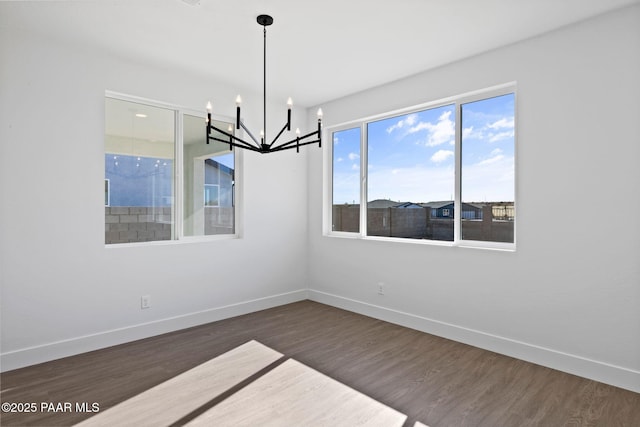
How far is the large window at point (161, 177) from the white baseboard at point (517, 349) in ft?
7.28

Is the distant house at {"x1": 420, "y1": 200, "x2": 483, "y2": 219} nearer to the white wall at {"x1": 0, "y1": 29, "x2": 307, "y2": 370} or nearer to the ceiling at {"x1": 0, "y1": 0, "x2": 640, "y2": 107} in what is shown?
the ceiling at {"x1": 0, "y1": 0, "x2": 640, "y2": 107}

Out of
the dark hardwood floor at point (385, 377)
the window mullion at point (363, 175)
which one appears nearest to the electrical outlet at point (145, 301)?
the dark hardwood floor at point (385, 377)

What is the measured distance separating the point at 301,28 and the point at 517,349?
3347mm

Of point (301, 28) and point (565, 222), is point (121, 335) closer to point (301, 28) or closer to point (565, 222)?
point (301, 28)

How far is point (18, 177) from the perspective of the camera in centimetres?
293

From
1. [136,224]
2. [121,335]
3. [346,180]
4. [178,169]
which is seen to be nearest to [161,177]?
[178,169]

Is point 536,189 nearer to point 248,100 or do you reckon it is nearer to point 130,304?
point 248,100

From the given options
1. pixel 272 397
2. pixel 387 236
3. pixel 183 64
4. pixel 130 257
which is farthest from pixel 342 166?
pixel 272 397

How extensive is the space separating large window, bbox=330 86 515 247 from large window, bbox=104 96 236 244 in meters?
1.60

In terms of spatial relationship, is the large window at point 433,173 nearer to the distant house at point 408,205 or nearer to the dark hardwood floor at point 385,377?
the distant house at point 408,205

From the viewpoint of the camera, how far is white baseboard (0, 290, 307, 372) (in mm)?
2934

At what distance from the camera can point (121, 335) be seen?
11.4 ft

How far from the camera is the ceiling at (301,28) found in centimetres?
261

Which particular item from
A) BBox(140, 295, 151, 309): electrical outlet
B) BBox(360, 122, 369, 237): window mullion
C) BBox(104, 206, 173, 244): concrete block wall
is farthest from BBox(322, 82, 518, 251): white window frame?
BBox(140, 295, 151, 309): electrical outlet
